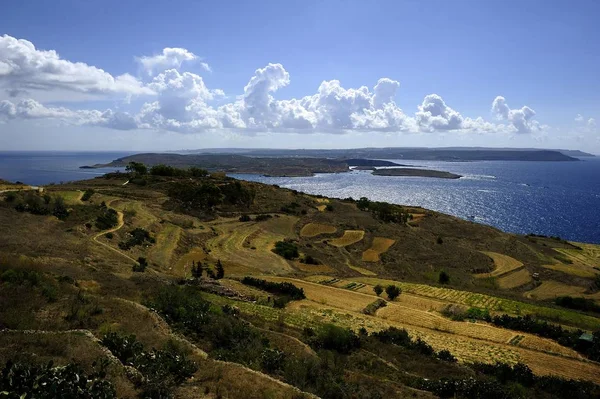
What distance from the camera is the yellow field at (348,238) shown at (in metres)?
60.2

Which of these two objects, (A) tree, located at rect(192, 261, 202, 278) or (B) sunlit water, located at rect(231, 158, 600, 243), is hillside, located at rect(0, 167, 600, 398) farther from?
(B) sunlit water, located at rect(231, 158, 600, 243)

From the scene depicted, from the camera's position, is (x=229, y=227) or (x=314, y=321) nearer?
(x=314, y=321)

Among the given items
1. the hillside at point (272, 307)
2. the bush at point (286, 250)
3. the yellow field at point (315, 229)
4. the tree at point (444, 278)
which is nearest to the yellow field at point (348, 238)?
the hillside at point (272, 307)

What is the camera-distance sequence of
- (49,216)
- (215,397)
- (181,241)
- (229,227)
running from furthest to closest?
1. (229,227)
2. (181,241)
3. (49,216)
4. (215,397)

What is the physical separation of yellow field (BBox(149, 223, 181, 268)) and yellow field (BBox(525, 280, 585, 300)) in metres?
37.2

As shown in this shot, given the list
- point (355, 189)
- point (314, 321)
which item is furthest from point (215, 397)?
point (355, 189)

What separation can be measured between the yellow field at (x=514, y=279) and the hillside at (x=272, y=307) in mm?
354

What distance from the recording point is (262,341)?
58.4 feet

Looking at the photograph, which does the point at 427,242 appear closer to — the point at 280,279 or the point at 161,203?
the point at 280,279

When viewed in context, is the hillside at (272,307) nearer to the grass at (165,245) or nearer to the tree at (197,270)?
the grass at (165,245)

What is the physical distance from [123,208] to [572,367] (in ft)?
166

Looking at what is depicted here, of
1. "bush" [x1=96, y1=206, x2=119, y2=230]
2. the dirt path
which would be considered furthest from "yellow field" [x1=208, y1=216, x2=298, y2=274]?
"bush" [x1=96, y1=206, x2=119, y2=230]

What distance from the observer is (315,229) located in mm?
65625

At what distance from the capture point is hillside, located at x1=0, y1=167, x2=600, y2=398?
1382 cm
